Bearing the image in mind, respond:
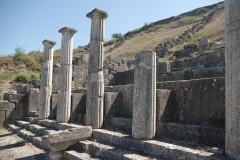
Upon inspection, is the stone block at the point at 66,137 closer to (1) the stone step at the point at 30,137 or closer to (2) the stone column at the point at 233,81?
(1) the stone step at the point at 30,137

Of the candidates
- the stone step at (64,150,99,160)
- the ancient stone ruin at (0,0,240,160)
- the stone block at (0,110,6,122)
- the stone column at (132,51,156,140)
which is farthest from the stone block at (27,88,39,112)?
the stone column at (132,51,156,140)

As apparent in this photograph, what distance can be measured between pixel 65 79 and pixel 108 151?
4.37m

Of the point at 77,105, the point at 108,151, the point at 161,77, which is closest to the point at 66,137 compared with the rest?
the point at 108,151

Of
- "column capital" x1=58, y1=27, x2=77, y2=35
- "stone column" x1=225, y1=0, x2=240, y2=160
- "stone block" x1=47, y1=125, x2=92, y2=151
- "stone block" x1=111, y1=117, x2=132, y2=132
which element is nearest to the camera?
"stone column" x1=225, y1=0, x2=240, y2=160

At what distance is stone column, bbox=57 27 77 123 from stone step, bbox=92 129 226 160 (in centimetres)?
274

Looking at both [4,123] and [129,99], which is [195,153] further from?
[4,123]

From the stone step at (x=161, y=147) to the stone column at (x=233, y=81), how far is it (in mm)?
277

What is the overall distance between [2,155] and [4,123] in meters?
5.12

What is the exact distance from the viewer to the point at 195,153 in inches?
142

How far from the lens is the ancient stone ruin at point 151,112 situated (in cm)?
363

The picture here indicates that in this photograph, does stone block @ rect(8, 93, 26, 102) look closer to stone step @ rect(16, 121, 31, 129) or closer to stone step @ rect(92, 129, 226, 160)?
stone step @ rect(16, 121, 31, 129)

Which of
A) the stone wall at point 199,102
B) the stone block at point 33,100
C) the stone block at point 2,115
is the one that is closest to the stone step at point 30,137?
the stone block at point 2,115

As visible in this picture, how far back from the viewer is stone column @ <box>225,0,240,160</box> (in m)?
3.38

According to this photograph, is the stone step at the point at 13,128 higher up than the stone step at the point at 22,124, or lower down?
lower down
